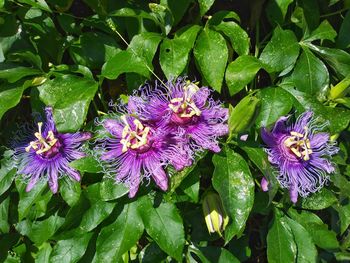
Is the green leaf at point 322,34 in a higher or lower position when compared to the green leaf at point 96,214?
higher

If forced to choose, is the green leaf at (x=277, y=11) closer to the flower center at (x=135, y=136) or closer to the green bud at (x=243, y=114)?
the green bud at (x=243, y=114)

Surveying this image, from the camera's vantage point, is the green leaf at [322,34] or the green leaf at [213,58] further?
the green leaf at [322,34]

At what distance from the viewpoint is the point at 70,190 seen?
1238mm

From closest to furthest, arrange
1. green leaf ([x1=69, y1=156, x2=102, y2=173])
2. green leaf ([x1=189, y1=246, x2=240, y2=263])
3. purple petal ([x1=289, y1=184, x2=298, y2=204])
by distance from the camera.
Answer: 1. green leaf ([x1=69, y1=156, x2=102, y2=173])
2. purple petal ([x1=289, y1=184, x2=298, y2=204])
3. green leaf ([x1=189, y1=246, x2=240, y2=263])

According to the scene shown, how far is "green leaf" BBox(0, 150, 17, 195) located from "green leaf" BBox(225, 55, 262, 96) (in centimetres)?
58

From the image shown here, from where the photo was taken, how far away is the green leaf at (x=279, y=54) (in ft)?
4.27

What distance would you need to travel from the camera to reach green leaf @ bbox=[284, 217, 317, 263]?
135cm

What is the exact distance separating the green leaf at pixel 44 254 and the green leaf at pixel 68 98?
0.45 m

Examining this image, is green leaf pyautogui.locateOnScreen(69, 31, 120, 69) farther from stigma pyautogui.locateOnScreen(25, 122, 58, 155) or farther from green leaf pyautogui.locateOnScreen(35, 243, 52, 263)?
green leaf pyautogui.locateOnScreen(35, 243, 52, 263)

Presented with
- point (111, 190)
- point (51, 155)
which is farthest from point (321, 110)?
point (51, 155)

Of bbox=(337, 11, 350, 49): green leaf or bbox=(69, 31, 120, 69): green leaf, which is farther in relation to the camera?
bbox=(337, 11, 350, 49): green leaf

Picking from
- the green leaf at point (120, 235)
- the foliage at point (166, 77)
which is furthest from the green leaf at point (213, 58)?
the green leaf at point (120, 235)

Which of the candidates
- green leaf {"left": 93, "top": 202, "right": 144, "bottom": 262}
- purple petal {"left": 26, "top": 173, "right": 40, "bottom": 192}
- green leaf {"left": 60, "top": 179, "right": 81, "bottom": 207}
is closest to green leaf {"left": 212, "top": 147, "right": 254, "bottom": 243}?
green leaf {"left": 93, "top": 202, "right": 144, "bottom": 262}

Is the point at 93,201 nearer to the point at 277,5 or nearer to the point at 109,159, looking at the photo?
the point at 109,159
